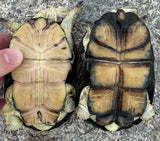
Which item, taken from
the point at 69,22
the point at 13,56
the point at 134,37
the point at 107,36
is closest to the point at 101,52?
the point at 107,36

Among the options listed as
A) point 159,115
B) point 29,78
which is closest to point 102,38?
point 29,78

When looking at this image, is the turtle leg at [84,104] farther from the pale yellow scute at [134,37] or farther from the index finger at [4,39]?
the index finger at [4,39]

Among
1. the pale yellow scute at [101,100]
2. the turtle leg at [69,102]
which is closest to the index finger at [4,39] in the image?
the turtle leg at [69,102]

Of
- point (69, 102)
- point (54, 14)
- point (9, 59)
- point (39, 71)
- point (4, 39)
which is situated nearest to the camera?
point (9, 59)

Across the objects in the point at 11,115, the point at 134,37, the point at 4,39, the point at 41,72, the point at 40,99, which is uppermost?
the point at 134,37

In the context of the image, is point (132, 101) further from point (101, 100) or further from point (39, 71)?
point (39, 71)

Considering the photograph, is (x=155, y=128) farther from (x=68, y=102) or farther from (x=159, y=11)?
(x=159, y=11)

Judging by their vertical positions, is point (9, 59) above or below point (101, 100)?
above
